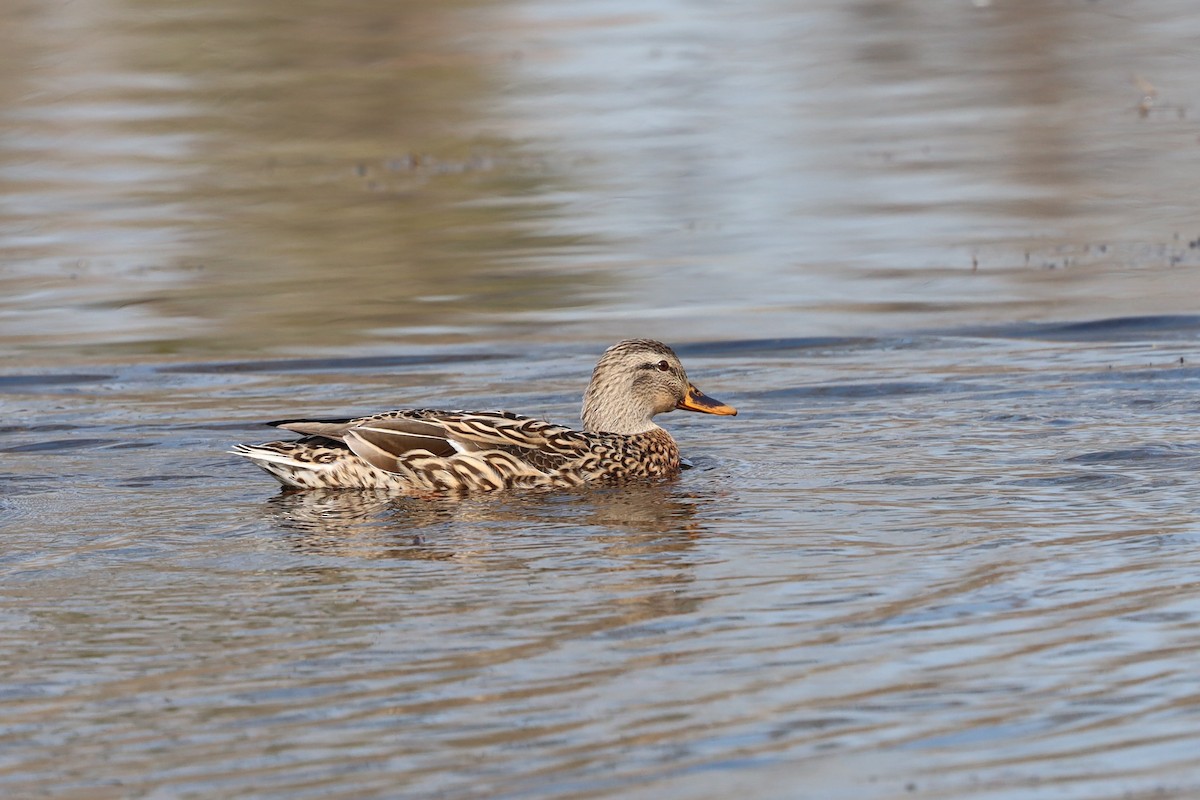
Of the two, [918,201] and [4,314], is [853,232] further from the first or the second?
[4,314]

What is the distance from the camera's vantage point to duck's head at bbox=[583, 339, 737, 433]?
32.0ft

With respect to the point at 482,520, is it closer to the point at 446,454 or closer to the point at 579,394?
the point at 446,454

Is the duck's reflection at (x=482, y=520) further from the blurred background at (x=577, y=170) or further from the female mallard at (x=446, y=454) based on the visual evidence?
the blurred background at (x=577, y=170)

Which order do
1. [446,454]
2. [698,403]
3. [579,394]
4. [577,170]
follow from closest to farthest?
[446,454] < [698,403] < [579,394] < [577,170]

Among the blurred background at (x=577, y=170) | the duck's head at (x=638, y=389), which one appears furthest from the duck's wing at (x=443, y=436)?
the blurred background at (x=577, y=170)

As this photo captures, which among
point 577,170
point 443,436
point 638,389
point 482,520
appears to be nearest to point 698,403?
point 638,389

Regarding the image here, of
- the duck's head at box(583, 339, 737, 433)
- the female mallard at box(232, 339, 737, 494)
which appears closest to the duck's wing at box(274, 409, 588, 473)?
the female mallard at box(232, 339, 737, 494)

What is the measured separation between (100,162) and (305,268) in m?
5.08

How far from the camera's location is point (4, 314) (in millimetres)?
13445

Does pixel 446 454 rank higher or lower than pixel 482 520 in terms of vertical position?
higher

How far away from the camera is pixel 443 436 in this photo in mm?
9031

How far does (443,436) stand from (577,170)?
29.6ft

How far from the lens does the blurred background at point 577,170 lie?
512 inches

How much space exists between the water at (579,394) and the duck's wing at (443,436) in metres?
0.24
